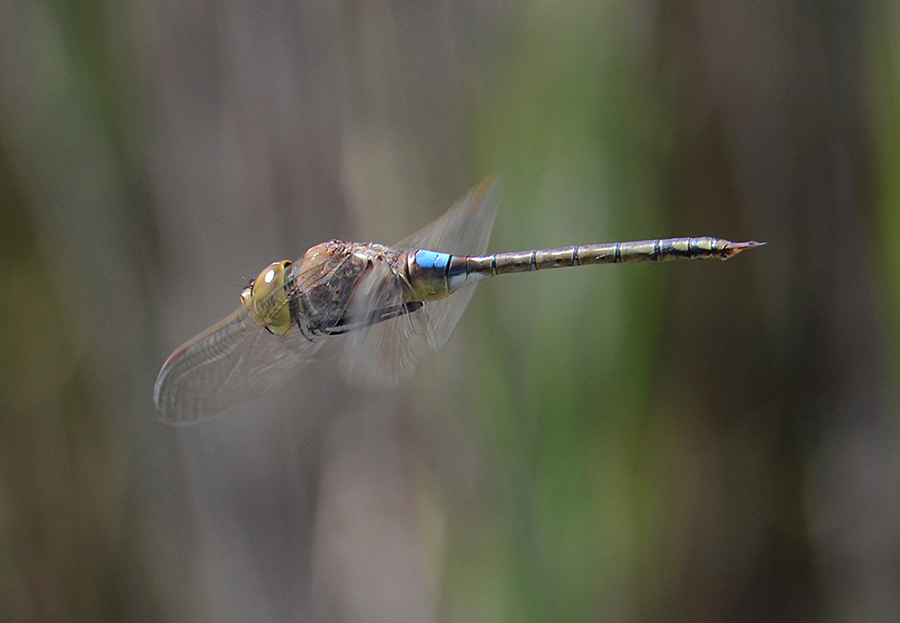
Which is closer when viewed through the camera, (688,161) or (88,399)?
(688,161)

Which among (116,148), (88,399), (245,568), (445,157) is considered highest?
(116,148)

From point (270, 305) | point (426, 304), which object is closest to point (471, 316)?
point (426, 304)

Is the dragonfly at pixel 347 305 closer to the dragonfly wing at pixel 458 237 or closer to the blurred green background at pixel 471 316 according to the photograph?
the dragonfly wing at pixel 458 237

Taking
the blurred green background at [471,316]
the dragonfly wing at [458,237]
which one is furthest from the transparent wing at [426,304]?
the blurred green background at [471,316]

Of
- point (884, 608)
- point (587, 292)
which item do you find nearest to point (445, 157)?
point (587, 292)

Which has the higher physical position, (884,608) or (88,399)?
(88,399)

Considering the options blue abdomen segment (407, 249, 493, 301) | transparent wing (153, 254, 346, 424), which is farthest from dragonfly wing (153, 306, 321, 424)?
blue abdomen segment (407, 249, 493, 301)

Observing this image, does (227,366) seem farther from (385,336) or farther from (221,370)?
(385,336)

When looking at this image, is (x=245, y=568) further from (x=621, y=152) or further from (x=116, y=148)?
(x=621, y=152)
